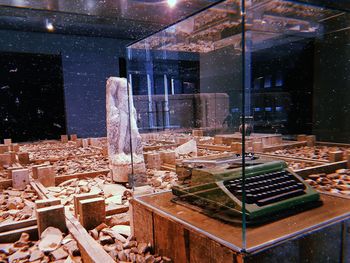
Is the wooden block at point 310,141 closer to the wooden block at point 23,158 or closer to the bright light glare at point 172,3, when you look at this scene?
the bright light glare at point 172,3

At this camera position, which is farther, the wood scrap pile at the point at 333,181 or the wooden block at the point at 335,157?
the wooden block at the point at 335,157

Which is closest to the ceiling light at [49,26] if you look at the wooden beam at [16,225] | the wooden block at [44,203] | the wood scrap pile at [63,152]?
the wood scrap pile at [63,152]

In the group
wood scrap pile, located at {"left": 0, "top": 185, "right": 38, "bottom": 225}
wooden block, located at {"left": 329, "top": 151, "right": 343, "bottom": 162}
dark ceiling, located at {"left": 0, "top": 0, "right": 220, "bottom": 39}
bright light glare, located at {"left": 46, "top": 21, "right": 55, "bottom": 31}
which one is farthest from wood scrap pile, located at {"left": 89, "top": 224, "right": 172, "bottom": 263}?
bright light glare, located at {"left": 46, "top": 21, "right": 55, "bottom": 31}

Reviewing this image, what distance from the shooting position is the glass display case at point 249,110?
159 cm

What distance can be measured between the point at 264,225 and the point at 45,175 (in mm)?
3775

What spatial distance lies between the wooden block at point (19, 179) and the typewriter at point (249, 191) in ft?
10.6

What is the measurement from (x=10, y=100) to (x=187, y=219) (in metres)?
10.2

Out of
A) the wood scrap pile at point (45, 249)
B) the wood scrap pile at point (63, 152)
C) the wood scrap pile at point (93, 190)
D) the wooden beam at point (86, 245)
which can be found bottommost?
the wood scrap pile at point (93, 190)

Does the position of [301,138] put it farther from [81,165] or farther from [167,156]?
[81,165]

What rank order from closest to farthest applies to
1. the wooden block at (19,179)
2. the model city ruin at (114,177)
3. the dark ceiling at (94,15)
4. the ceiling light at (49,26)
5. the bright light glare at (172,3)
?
the model city ruin at (114,177) < the wooden block at (19,179) < the bright light glare at (172,3) < the dark ceiling at (94,15) < the ceiling light at (49,26)

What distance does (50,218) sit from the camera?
7.91 ft

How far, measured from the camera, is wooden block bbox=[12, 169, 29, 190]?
4.06m

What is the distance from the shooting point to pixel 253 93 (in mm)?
6523

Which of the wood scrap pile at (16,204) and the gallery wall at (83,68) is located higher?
the gallery wall at (83,68)
